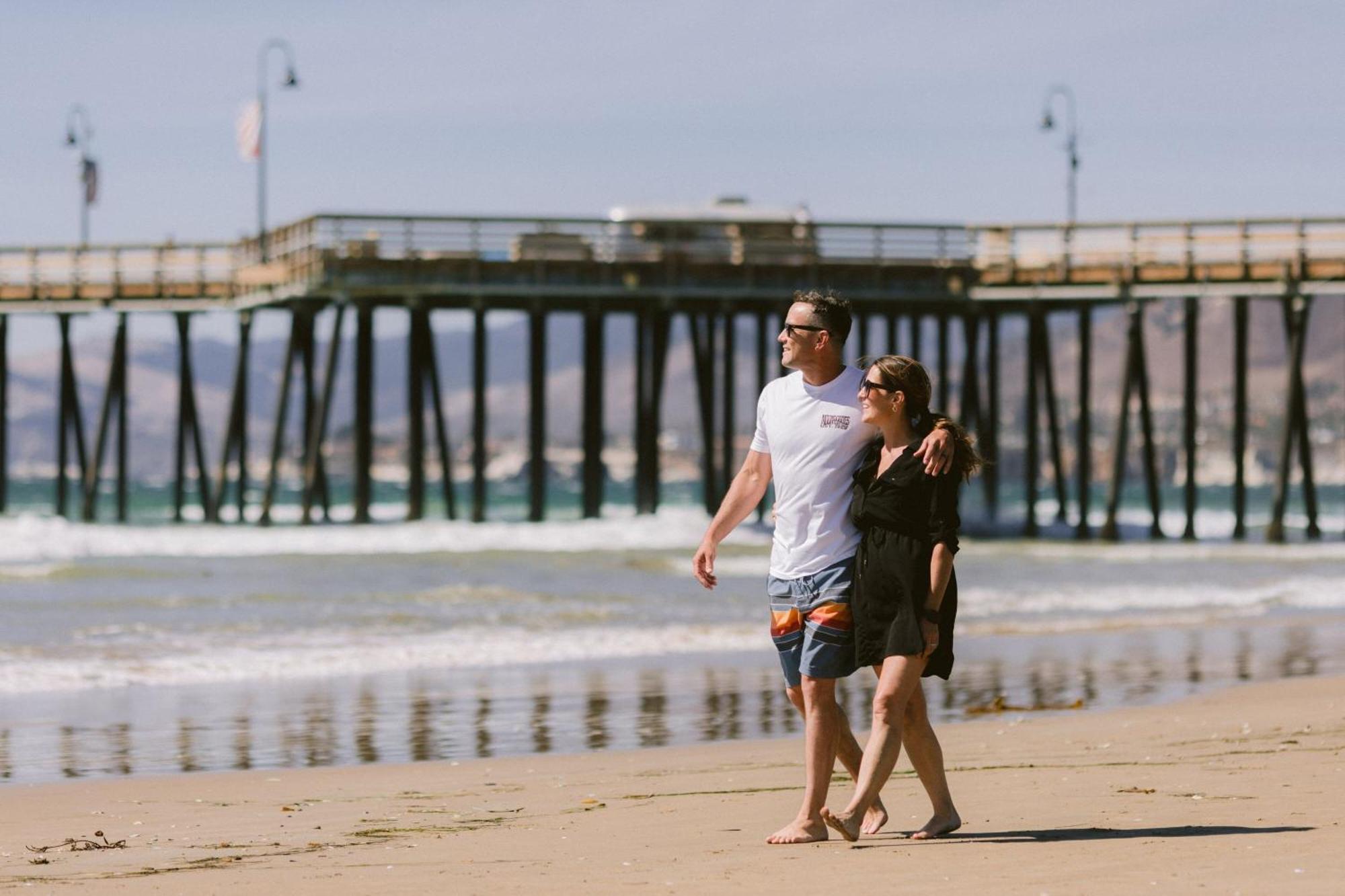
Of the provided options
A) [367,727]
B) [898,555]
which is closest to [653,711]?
[367,727]

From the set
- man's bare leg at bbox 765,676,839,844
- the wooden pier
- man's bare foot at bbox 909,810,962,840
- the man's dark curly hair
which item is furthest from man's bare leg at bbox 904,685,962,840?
the wooden pier

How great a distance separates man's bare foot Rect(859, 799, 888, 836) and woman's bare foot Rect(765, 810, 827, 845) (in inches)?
8.4

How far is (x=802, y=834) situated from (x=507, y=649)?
10018 millimetres

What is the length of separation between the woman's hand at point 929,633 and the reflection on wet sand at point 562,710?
3862mm

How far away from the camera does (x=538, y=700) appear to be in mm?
12969

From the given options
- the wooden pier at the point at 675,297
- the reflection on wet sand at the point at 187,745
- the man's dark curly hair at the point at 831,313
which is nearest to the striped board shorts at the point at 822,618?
the man's dark curly hair at the point at 831,313

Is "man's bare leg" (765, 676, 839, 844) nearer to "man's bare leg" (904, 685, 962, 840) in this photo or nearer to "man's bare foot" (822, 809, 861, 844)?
"man's bare foot" (822, 809, 861, 844)

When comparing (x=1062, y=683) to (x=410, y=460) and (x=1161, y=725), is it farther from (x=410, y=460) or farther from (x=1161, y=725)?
(x=410, y=460)

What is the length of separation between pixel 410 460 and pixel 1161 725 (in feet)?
93.5

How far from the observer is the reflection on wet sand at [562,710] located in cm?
1039

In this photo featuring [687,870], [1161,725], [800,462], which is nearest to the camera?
[687,870]

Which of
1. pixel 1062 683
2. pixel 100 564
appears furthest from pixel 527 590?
pixel 1062 683

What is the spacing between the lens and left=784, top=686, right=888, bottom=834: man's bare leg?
7238 millimetres

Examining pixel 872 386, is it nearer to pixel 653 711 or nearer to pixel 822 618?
pixel 822 618
